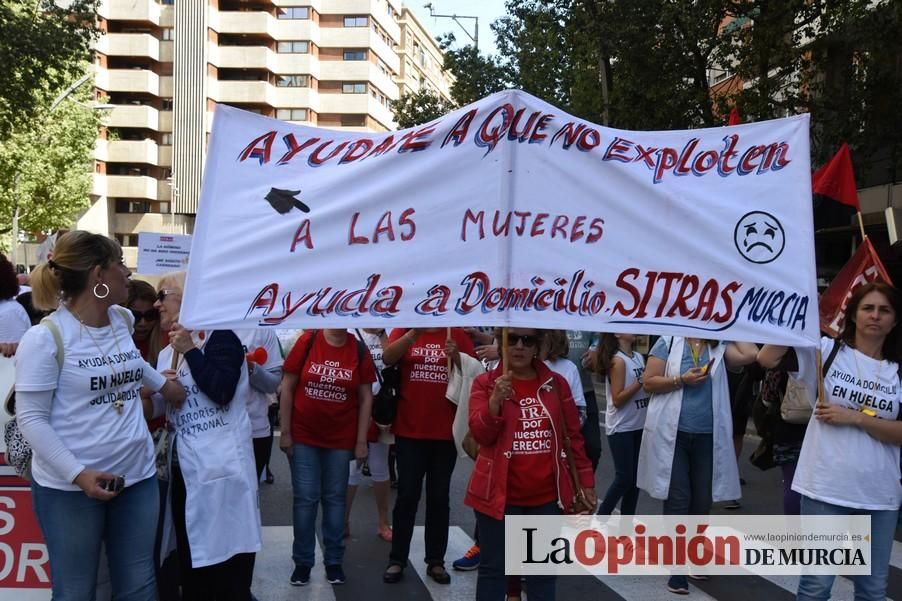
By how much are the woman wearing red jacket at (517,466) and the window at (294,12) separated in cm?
5669

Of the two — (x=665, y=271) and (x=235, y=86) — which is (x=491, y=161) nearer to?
(x=665, y=271)

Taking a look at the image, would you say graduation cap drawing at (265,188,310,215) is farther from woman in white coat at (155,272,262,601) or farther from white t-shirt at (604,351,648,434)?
white t-shirt at (604,351,648,434)

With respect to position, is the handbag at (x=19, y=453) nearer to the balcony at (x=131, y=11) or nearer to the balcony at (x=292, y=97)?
the balcony at (x=131, y=11)

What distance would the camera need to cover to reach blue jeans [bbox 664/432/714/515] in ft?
18.7

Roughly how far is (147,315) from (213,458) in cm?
98

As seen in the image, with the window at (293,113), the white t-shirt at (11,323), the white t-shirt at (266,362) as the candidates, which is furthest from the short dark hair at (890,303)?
the window at (293,113)

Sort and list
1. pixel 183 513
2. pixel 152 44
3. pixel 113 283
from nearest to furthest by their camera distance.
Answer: pixel 113 283 < pixel 183 513 < pixel 152 44

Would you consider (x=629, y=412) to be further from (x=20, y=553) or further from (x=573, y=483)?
(x=20, y=553)

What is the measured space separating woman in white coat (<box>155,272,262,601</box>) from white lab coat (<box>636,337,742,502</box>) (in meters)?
2.68

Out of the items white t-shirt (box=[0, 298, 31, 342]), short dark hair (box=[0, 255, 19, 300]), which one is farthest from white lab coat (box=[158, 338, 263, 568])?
short dark hair (box=[0, 255, 19, 300])

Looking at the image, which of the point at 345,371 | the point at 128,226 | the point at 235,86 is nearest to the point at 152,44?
the point at 235,86

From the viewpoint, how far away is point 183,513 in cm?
454

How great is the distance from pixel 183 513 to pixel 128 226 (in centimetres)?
5362

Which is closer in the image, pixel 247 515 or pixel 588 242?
pixel 588 242
